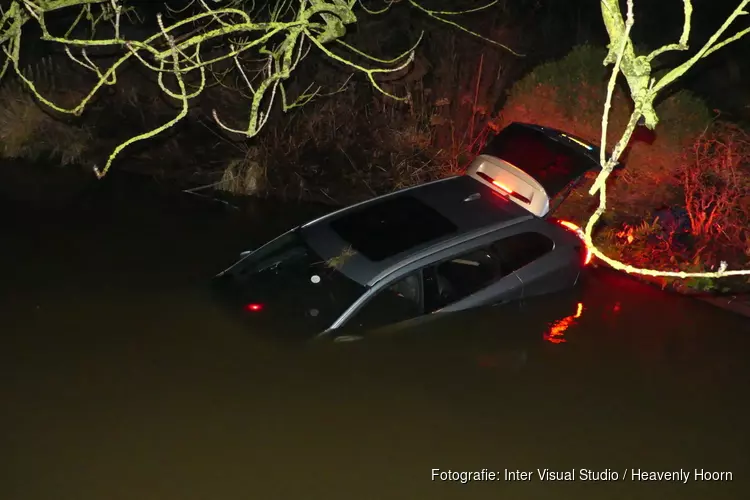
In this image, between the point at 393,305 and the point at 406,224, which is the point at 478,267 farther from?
the point at 393,305

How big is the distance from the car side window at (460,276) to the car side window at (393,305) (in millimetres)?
84

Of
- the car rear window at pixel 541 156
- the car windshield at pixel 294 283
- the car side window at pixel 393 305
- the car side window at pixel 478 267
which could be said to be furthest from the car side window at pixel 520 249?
the car windshield at pixel 294 283

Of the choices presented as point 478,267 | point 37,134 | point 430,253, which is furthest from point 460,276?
point 37,134

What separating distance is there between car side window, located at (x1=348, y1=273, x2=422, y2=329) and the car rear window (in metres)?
1.42

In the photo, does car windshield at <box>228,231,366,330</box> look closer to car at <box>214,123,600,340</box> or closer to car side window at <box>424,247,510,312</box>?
car at <box>214,123,600,340</box>

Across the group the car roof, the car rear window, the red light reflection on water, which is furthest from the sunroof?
the red light reflection on water

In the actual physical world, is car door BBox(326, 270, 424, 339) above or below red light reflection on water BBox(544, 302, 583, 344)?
above

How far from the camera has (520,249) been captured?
6.43 meters

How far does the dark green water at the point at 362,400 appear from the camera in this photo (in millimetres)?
5719

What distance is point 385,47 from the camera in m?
11.8

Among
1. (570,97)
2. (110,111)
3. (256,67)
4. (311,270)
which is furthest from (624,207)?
(110,111)

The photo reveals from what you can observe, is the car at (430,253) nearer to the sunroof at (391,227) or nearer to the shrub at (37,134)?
the sunroof at (391,227)

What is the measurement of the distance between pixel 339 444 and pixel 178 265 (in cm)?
361

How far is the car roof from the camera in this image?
6.04 meters
